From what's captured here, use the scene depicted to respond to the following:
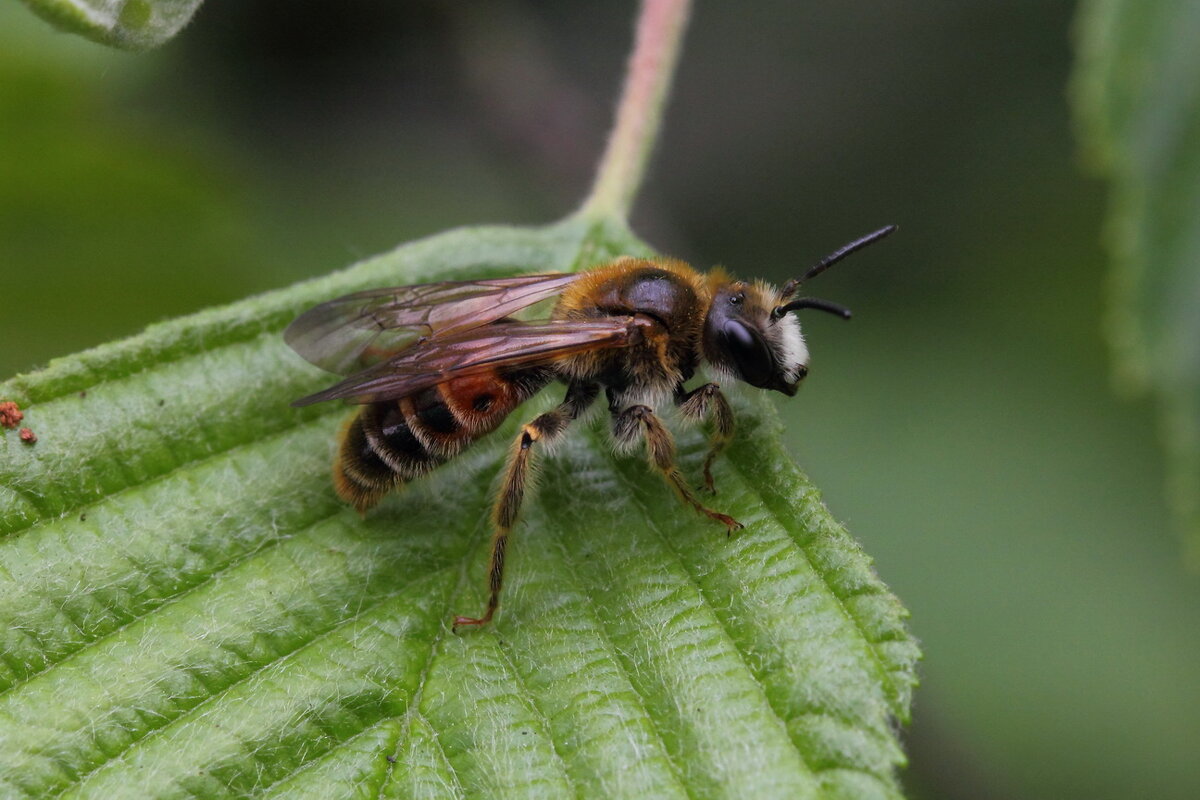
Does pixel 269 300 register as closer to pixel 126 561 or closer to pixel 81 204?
pixel 126 561

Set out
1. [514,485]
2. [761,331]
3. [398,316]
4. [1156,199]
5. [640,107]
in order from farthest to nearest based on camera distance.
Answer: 1. [640,107]
2. [398,316]
3. [761,331]
4. [514,485]
5. [1156,199]

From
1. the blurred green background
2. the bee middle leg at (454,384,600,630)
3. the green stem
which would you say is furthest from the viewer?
the blurred green background

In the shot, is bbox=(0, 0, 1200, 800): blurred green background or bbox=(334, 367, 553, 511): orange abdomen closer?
bbox=(334, 367, 553, 511): orange abdomen

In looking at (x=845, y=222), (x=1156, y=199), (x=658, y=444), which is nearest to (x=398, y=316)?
(x=658, y=444)

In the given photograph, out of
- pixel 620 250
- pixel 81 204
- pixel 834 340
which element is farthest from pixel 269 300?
pixel 834 340

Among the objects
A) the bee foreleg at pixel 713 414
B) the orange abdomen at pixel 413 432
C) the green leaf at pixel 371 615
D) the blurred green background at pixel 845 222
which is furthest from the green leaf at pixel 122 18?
the blurred green background at pixel 845 222

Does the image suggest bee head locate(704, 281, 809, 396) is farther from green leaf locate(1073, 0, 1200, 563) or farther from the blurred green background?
the blurred green background

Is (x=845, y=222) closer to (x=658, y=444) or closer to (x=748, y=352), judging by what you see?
(x=748, y=352)

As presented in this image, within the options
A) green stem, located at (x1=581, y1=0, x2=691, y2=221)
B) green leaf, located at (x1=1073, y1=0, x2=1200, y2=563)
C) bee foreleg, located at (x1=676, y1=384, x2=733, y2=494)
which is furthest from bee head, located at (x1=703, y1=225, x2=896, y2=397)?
green leaf, located at (x1=1073, y1=0, x2=1200, y2=563)
